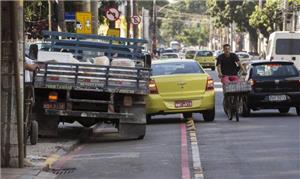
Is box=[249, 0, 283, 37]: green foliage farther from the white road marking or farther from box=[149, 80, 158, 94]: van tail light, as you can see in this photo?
the white road marking

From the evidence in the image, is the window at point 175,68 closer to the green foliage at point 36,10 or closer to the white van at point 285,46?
the white van at point 285,46

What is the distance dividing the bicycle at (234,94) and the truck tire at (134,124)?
3979 millimetres

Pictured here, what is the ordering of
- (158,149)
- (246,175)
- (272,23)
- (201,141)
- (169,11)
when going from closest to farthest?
(246,175), (158,149), (201,141), (272,23), (169,11)

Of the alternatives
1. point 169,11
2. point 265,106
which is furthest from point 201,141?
point 169,11

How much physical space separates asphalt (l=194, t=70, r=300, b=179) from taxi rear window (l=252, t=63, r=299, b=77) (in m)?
1.22

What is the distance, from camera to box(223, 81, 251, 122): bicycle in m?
17.7

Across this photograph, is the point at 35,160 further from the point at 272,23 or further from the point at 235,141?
the point at 272,23

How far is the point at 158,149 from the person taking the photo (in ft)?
42.5

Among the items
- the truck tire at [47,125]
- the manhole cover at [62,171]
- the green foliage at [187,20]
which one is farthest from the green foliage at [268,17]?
the green foliage at [187,20]

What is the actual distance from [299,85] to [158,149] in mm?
7254

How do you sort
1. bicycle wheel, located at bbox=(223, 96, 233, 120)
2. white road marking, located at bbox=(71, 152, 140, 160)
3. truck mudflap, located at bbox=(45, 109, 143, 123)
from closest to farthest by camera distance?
1. white road marking, located at bbox=(71, 152, 140, 160)
2. truck mudflap, located at bbox=(45, 109, 143, 123)
3. bicycle wheel, located at bbox=(223, 96, 233, 120)

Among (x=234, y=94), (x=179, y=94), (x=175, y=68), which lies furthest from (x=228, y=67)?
(x=179, y=94)

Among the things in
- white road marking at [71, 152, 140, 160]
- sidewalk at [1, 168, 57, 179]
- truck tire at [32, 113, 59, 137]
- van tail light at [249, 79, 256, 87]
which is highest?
van tail light at [249, 79, 256, 87]

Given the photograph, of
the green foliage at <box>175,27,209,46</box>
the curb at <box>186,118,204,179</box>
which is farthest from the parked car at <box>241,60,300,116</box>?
the green foliage at <box>175,27,209,46</box>
